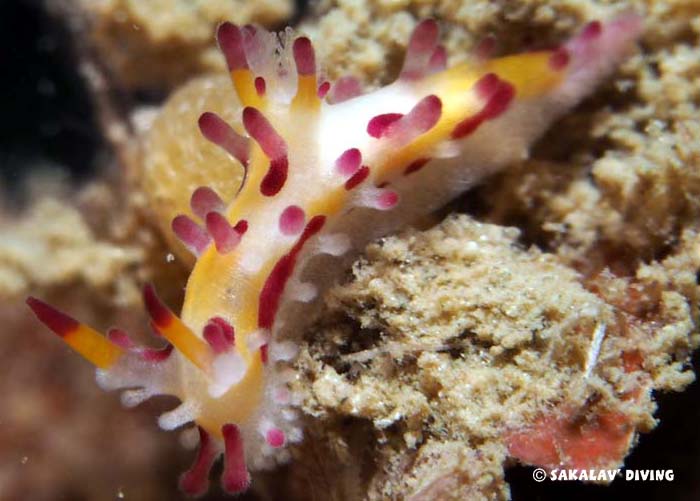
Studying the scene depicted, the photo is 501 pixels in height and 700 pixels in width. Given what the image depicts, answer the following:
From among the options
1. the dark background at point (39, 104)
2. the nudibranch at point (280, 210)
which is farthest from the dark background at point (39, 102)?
the nudibranch at point (280, 210)

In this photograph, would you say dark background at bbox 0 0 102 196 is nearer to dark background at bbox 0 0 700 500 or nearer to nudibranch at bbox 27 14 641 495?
dark background at bbox 0 0 700 500

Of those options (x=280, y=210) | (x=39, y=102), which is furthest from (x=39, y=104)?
(x=280, y=210)

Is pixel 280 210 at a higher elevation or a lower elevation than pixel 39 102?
lower

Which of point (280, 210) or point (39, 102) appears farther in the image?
point (39, 102)

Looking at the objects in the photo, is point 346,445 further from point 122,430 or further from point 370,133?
point 122,430

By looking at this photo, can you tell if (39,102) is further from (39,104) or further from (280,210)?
(280,210)

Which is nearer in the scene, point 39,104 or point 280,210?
point 280,210

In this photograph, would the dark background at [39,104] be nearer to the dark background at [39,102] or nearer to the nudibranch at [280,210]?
the dark background at [39,102]

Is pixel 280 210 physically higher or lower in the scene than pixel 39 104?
lower

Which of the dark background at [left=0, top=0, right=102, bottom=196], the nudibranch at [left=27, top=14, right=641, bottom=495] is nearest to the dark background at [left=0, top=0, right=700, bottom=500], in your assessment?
the dark background at [left=0, top=0, right=102, bottom=196]
